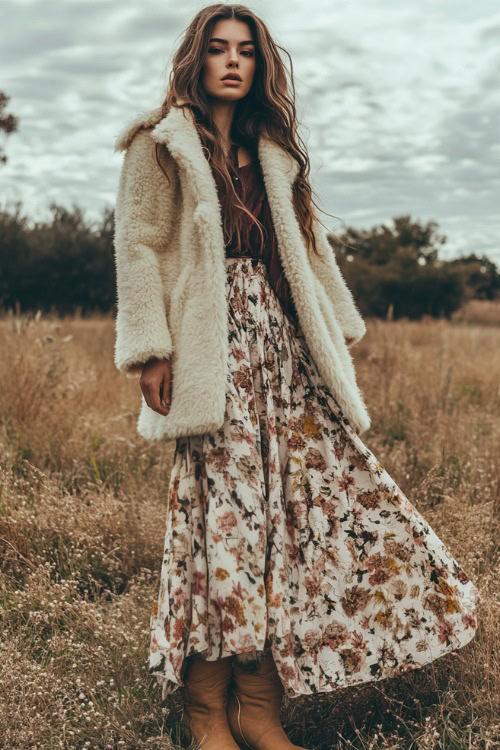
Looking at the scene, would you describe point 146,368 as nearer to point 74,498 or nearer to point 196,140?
point 196,140

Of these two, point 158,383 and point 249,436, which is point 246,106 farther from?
point 249,436

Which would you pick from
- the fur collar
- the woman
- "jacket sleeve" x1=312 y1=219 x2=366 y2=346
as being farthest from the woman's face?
"jacket sleeve" x1=312 y1=219 x2=366 y2=346

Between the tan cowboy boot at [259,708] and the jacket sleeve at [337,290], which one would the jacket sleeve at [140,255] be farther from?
the tan cowboy boot at [259,708]

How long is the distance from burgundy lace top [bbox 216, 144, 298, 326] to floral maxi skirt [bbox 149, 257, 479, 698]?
1.1 inches

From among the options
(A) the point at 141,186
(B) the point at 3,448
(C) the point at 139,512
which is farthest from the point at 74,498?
(A) the point at 141,186

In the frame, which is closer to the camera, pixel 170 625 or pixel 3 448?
pixel 170 625

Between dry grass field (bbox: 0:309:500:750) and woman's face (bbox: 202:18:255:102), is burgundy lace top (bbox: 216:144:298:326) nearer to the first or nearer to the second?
woman's face (bbox: 202:18:255:102)

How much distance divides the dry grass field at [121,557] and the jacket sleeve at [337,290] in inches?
41.3

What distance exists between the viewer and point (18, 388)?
15.6 feet

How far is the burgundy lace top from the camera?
7.59 ft

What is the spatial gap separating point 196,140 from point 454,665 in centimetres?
186

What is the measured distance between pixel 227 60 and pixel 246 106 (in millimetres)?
194

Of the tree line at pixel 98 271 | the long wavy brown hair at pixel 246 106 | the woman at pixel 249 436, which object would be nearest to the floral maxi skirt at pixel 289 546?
the woman at pixel 249 436

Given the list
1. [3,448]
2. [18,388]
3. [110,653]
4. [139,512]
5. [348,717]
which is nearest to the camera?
[348,717]
